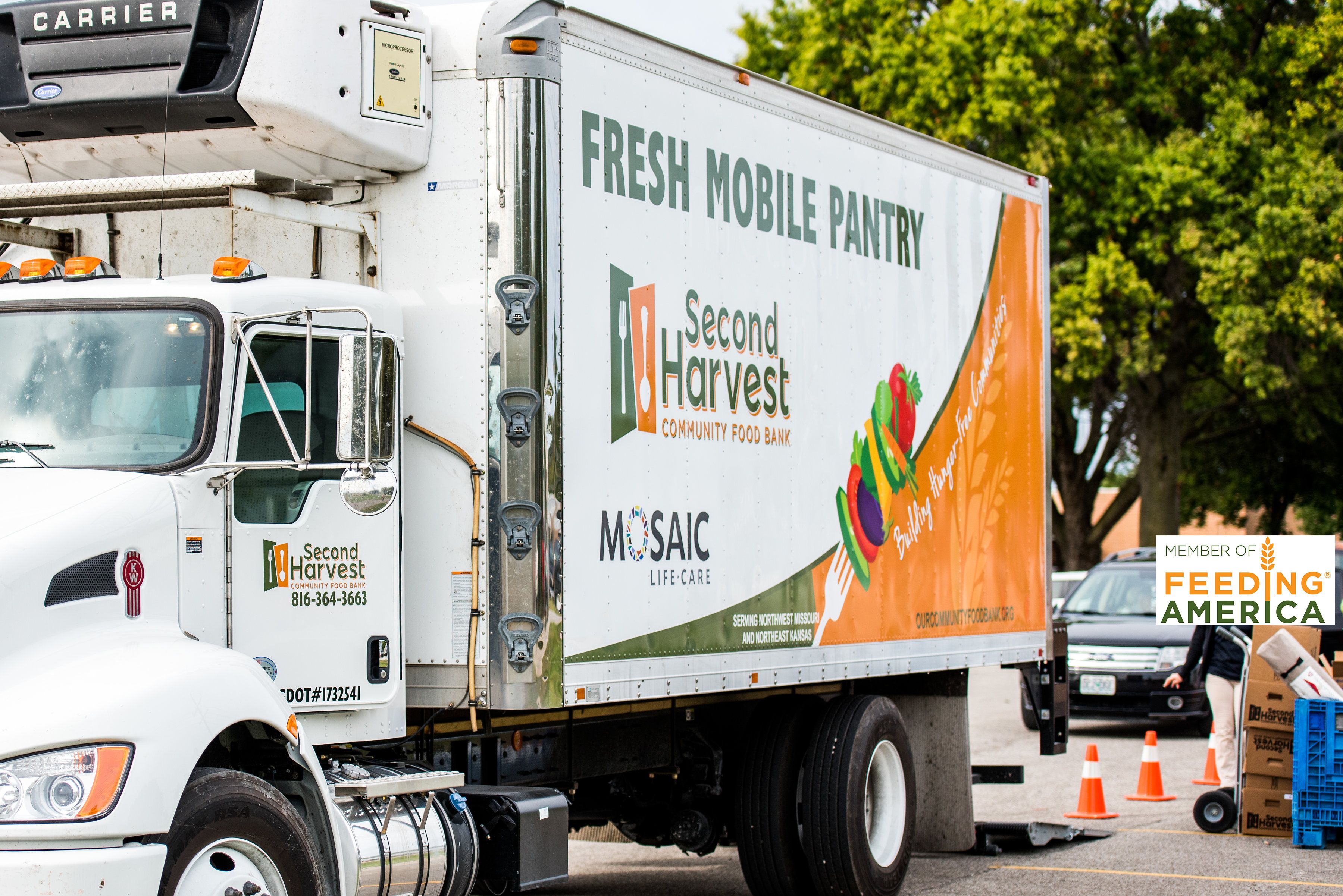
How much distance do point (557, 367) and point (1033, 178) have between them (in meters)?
5.28

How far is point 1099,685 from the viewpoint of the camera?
17359 millimetres

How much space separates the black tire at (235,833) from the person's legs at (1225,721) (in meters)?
8.05

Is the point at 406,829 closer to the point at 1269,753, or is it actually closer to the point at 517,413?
the point at 517,413

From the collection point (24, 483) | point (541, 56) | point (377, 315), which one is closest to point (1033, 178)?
point (541, 56)

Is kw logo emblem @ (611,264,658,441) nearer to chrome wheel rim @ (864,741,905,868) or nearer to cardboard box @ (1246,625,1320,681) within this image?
chrome wheel rim @ (864,741,905,868)

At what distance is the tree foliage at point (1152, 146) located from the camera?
88.8ft

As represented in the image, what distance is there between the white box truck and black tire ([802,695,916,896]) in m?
0.02

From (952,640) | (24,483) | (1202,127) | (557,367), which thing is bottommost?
(952,640)

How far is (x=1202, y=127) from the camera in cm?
3048

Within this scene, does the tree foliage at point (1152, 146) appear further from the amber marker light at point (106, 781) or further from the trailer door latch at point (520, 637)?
the amber marker light at point (106, 781)

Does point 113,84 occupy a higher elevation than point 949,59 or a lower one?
lower

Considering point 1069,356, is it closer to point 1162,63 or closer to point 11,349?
point 1162,63

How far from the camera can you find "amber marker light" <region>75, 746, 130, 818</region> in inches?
197

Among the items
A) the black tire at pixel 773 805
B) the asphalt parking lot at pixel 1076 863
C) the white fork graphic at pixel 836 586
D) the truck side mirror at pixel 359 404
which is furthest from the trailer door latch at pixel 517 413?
the asphalt parking lot at pixel 1076 863
